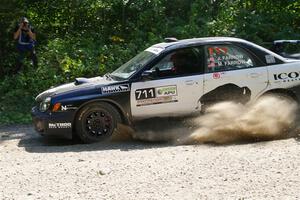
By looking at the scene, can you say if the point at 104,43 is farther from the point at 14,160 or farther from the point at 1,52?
the point at 14,160

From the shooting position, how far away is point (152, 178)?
19.7ft

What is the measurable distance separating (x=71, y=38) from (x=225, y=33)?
470cm

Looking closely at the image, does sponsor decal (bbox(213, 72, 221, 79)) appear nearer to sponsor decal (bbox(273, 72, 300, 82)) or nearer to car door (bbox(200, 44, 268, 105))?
car door (bbox(200, 44, 268, 105))

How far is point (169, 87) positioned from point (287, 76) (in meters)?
2.09

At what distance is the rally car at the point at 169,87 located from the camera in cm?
841

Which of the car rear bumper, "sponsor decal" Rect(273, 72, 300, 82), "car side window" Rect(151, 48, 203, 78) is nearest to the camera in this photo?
the car rear bumper

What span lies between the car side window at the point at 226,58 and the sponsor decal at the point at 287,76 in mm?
460

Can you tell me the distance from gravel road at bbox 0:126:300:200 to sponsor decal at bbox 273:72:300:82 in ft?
4.35

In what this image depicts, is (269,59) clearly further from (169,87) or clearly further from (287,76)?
(169,87)

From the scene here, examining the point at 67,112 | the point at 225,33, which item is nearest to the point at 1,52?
the point at 225,33

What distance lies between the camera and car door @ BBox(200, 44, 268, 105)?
8688 mm

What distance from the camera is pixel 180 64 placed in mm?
8734

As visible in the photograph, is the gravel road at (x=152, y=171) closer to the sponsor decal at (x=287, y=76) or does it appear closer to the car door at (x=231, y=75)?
the car door at (x=231, y=75)

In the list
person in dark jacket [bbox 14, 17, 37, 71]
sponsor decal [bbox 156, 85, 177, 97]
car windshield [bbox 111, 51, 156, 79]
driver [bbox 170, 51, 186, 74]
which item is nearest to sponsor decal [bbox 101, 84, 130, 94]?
car windshield [bbox 111, 51, 156, 79]
